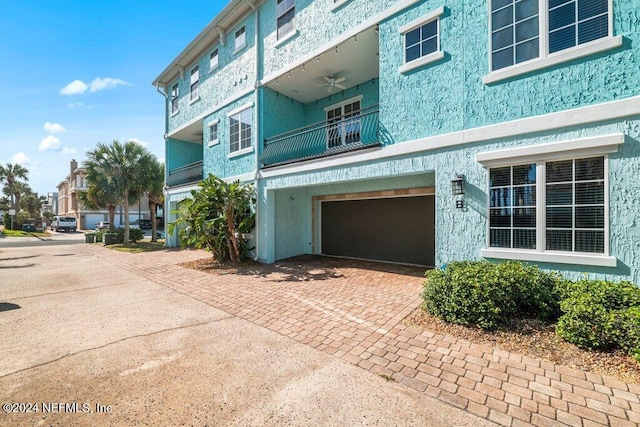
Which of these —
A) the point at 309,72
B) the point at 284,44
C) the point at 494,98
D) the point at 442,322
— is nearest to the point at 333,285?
the point at 442,322

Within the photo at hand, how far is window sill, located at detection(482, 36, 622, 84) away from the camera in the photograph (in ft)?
15.4

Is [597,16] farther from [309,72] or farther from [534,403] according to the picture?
[309,72]

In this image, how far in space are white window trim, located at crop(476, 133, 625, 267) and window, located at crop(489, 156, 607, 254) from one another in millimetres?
58

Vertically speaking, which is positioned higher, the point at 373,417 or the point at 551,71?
the point at 551,71

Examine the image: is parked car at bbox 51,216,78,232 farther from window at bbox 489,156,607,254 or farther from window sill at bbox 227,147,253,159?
window at bbox 489,156,607,254

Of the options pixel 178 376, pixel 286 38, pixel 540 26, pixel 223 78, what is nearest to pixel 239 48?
pixel 223 78

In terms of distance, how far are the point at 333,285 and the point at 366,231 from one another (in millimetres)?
4226

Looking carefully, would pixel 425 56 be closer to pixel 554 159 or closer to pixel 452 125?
pixel 452 125

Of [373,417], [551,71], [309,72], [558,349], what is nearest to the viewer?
[373,417]

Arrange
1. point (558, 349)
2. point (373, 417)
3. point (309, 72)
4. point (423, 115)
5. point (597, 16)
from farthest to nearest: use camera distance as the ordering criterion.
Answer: point (309, 72), point (423, 115), point (597, 16), point (558, 349), point (373, 417)

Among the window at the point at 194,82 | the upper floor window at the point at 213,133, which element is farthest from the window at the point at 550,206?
the window at the point at 194,82

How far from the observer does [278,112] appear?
11.6m

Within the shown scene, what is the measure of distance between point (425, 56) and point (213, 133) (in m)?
10.5

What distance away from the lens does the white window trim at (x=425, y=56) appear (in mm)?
6461
